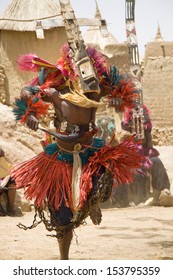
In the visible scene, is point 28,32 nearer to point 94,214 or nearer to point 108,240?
point 108,240

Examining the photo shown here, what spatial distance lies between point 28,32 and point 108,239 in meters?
7.70

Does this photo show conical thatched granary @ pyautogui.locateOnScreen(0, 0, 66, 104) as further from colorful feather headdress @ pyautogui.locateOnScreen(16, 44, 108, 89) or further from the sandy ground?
colorful feather headdress @ pyautogui.locateOnScreen(16, 44, 108, 89)

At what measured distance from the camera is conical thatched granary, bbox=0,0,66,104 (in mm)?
15312

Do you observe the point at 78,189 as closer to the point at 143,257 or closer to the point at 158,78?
the point at 143,257

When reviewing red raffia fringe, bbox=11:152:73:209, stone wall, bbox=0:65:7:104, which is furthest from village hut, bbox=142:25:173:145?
red raffia fringe, bbox=11:152:73:209

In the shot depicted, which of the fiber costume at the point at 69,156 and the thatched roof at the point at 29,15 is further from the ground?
the thatched roof at the point at 29,15

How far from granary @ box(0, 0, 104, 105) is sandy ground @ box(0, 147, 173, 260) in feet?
15.9

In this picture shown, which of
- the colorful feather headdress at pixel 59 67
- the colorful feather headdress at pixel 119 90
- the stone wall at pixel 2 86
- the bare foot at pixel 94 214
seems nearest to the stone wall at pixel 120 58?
the stone wall at pixel 2 86

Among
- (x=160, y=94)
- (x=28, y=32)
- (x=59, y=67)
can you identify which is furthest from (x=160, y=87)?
(x=59, y=67)

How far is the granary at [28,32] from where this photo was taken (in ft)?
50.2

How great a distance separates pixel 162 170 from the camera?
12.0 meters

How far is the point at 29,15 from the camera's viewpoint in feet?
51.3

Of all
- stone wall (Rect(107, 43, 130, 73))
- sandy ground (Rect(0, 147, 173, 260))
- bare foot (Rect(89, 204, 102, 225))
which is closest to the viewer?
bare foot (Rect(89, 204, 102, 225))

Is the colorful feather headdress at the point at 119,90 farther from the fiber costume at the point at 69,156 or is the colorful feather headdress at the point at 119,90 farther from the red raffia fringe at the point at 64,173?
the red raffia fringe at the point at 64,173
